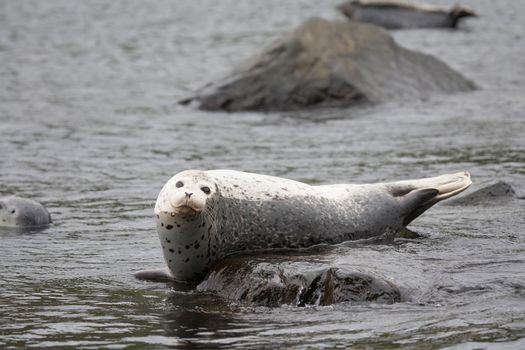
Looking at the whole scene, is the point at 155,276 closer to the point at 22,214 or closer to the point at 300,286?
the point at 300,286

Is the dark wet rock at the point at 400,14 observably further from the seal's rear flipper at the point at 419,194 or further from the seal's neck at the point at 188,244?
the seal's neck at the point at 188,244

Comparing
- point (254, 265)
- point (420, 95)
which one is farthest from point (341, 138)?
point (254, 265)

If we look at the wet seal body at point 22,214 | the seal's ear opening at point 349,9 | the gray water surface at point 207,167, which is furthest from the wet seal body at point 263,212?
the seal's ear opening at point 349,9

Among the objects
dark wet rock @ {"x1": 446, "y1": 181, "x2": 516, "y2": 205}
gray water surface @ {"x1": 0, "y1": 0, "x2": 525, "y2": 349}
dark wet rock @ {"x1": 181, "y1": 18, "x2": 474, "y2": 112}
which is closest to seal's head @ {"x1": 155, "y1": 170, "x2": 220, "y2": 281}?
gray water surface @ {"x1": 0, "y1": 0, "x2": 525, "y2": 349}

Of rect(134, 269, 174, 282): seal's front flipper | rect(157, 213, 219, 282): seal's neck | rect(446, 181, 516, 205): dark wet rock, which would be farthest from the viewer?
rect(446, 181, 516, 205): dark wet rock

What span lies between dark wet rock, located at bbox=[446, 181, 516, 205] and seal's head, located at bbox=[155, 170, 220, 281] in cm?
295

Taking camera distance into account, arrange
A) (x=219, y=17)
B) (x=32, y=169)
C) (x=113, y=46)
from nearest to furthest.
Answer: (x=32, y=169) < (x=113, y=46) < (x=219, y=17)

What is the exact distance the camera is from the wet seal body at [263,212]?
7.66 metres

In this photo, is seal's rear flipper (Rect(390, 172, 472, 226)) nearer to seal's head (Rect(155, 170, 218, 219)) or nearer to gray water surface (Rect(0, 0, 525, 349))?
gray water surface (Rect(0, 0, 525, 349))

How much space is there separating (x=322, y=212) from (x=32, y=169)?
493cm

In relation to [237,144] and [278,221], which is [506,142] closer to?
[237,144]

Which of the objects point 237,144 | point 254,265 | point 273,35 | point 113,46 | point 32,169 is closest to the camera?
point 254,265

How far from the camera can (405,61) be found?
1697 centimetres

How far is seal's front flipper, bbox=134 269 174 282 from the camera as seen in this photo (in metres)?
7.87
